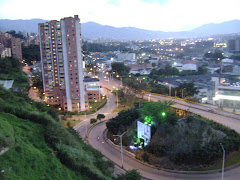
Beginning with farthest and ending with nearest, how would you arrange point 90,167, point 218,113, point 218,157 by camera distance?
point 218,113 < point 218,157 < point 90,167

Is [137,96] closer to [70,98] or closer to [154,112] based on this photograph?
[70,98]

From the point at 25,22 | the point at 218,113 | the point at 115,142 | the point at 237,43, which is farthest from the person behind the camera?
the point at 25,22

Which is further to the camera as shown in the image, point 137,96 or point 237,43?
point 237,43

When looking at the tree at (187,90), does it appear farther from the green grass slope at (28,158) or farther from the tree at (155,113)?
the green grass slope at (28,158)

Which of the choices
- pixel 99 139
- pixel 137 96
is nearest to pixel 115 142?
pixel 99 139

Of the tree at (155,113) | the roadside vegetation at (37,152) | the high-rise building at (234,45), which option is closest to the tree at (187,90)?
the tree at (155,113)

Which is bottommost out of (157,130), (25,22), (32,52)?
(157,130)

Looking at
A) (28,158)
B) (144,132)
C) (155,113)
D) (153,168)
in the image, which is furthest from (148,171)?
(28,158)

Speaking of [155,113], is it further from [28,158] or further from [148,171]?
[28,158]
